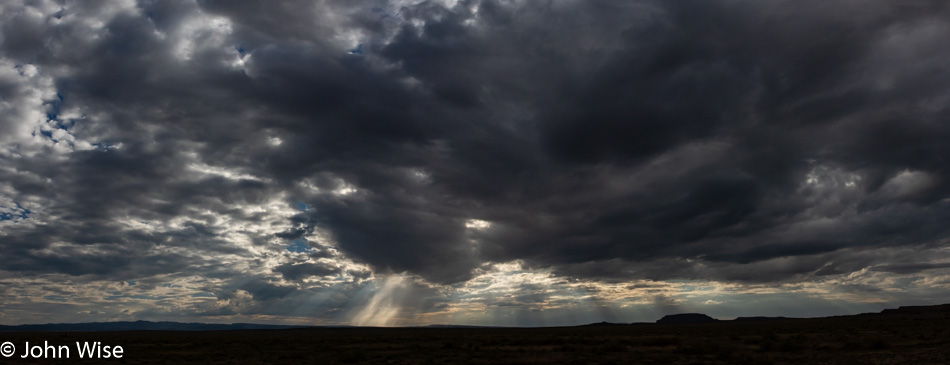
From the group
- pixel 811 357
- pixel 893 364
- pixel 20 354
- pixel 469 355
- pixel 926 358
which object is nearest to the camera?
pixel 893 364

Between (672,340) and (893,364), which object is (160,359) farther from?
(893,364)

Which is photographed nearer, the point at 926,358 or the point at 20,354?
the point at 926,358

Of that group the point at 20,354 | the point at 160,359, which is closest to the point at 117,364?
the point at 160,359

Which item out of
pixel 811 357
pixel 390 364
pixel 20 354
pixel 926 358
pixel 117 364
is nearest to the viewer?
pixel 926 358

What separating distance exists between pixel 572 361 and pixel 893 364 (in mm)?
18312

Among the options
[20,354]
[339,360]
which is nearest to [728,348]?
[339,360]

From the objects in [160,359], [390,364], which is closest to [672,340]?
[390,364]

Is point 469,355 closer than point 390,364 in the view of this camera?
No

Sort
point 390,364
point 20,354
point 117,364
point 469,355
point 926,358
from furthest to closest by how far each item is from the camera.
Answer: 1. point 20,354
2. point 469,355
3. point 117,364
4. point 390,364
5. point 926,358

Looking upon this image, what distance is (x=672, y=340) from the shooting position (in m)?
54.5

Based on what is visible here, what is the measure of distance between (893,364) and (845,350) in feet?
33.4

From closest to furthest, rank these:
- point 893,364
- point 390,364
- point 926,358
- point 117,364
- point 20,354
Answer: point 893,364 < point 926,358 < point 390,364 < point 117,364 < point 20,354

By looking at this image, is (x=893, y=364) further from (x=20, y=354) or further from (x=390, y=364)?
(x=20, y=354)

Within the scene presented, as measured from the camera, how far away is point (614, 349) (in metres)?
45.9
